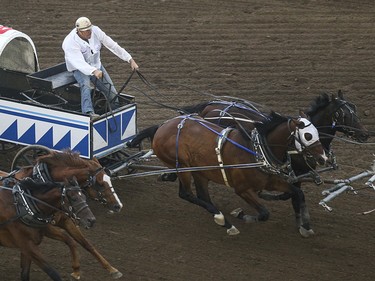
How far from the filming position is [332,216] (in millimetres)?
10648

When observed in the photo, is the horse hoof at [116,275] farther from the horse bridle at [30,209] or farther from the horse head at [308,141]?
the horse head at [308,141]

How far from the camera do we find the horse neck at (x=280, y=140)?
959 centimetres

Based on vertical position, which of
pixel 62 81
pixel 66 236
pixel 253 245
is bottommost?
pixel 253 245

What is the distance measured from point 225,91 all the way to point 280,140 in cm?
471

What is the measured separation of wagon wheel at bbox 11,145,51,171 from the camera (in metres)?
10.3

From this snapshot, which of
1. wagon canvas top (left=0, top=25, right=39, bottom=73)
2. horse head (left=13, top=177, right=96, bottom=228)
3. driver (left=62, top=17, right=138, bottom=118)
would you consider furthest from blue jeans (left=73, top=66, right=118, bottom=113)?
horse head (left=13, top=177, right=96, bottom=228)

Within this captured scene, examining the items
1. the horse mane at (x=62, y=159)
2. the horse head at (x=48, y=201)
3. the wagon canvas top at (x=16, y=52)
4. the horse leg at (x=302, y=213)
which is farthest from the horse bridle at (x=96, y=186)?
the wagon canvas top at (x=16, y=52)

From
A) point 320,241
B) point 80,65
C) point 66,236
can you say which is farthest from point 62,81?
point 320,241

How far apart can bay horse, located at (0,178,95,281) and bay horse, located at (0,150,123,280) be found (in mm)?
141

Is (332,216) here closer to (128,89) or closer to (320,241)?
(320,241)

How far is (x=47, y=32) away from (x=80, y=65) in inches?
245

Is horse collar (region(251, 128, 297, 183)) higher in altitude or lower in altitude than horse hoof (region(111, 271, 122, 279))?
higher

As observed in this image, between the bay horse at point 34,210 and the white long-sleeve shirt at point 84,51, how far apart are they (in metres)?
2.35

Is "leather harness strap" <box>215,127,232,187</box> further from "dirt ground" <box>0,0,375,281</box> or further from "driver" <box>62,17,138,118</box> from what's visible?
"driver" <box>62,17,138,118</box>
